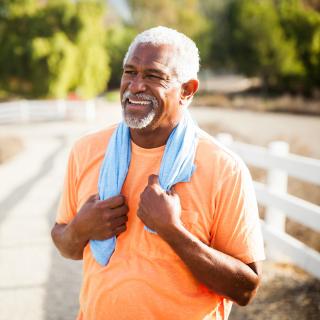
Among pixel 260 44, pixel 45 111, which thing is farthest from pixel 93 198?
pixel 260 44

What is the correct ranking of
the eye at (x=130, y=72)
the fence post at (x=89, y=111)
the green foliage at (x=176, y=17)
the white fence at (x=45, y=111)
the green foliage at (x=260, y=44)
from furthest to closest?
the green foliage at (x=176, y=17) → the green foliage at (x=260, y=44) → the fence post at (x=89, y=111) → the white fence at (x=45, y=111) → the eye at (x=130, y=72)

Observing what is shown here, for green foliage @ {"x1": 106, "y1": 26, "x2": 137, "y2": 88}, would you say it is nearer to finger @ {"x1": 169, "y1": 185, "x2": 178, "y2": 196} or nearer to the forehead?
the forehead

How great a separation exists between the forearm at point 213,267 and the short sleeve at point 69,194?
59cm

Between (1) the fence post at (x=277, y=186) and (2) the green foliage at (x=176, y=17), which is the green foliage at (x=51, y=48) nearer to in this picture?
(2) the green foliage at (x=176, y=17)

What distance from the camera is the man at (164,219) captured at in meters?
1.80

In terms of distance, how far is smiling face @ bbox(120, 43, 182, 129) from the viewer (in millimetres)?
1907

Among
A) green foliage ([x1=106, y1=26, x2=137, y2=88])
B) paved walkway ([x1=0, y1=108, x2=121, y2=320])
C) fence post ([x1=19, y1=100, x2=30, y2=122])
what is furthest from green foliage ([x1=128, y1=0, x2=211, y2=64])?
paved walkway ([x1=0, y1=108, x2=121, y2=320])

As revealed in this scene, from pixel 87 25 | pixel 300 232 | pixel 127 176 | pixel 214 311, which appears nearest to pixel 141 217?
pixel 127 176

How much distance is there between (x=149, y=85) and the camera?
192 centimetres

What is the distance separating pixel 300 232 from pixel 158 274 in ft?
15.3

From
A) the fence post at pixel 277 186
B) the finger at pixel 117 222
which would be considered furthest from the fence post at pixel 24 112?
the finger at pixel 117 222

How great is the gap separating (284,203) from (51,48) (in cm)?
2614

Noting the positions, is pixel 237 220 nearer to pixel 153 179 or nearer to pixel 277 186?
pixel 153 179

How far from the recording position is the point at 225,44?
4466 cm
